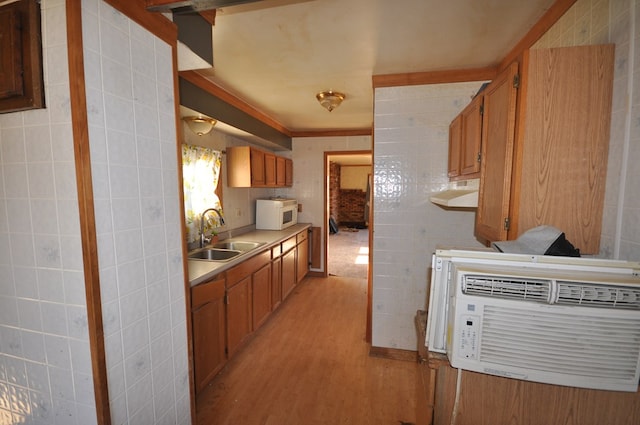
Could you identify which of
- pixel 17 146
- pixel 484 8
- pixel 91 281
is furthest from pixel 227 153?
pixel 484 8

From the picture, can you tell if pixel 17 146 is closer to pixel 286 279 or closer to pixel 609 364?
pixel 609 364

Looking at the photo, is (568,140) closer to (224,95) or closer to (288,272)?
(224,95)

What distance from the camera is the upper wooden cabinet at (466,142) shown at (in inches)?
64.8

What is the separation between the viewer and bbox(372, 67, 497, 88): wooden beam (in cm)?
218

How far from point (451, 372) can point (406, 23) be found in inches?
69.8

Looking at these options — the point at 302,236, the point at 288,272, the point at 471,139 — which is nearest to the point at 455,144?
the point at 471,139

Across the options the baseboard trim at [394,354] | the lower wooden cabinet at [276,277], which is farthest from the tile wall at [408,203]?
the lower wooden cabinet at [276,277]

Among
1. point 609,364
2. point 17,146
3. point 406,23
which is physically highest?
point 406,23

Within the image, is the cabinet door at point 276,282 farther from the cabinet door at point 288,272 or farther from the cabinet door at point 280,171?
the cabinet door at point 280,171

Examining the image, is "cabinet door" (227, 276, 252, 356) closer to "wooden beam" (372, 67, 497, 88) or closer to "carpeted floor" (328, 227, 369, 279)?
"wooden beam" (372, 67, 497, 88)

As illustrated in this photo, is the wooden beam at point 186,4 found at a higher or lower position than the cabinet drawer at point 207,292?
higher

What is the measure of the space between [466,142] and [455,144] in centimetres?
25

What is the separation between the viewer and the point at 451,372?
106 cm

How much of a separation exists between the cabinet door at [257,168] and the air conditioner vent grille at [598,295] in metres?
2.93
